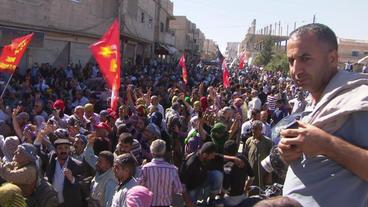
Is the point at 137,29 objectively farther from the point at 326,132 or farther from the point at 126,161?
the point at 326,132

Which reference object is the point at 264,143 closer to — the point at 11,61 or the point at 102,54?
the point at 102,54

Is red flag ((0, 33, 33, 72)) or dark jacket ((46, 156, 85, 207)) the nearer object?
dark jacket ((46, 156, 85, 207))

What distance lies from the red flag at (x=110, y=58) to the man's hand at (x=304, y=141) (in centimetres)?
681

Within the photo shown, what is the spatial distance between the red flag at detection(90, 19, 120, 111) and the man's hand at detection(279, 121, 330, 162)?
22.3ft

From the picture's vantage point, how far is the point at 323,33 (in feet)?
5.70

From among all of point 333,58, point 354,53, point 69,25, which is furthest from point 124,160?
point 354,53

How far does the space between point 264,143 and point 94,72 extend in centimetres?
1454

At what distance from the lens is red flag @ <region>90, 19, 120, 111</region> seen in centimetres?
844

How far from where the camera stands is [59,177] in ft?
17.6

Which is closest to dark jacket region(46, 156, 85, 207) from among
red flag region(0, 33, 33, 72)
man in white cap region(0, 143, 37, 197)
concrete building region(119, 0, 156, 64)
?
man in white cap region(0, 143, 37, 197)

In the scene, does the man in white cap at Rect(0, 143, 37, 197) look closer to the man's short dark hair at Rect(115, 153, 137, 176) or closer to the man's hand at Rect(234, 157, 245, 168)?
the man's short dark hair at Rect(115, 153, 137, 176)

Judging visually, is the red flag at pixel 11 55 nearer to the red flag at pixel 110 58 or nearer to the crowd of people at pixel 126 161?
the crowd of people at pixel 126 161

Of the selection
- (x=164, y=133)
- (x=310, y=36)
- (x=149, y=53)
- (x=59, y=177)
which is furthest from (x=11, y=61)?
(x=149, y=53)

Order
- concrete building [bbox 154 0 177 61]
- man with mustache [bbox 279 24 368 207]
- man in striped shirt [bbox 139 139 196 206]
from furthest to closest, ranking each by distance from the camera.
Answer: concrete building [bbox 154 0 177 61] → man in striped shirt [bbox 139 139 196 206] → man with mustache [bbox 279 24 368 207]
